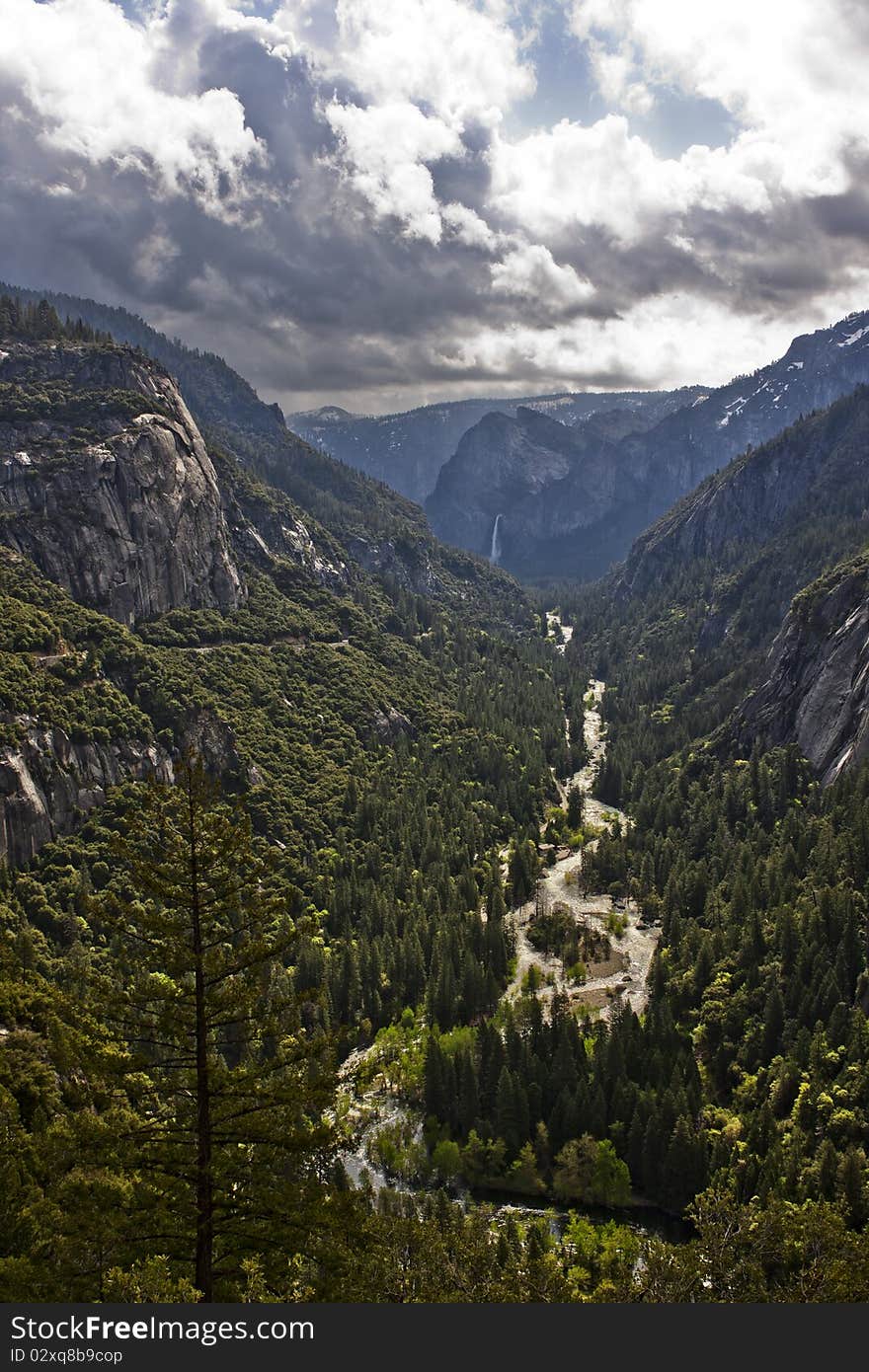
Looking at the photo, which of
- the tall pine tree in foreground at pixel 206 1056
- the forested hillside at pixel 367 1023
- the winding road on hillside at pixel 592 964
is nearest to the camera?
the tall pine tree in foreground at pixel 206 1056

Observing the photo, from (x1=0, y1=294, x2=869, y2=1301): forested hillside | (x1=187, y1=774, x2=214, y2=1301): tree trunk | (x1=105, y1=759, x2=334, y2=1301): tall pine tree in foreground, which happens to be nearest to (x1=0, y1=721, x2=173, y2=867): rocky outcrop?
(x1=0, y1=294, x2=869, y2=1301): forested hillside

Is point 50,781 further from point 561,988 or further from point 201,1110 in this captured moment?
point 201,1110

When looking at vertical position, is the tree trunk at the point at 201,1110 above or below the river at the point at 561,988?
above

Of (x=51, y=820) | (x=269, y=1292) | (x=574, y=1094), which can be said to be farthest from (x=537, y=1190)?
(x=51, y=820)

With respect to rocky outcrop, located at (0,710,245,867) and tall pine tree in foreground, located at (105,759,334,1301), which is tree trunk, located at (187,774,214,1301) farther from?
rocky outcrop, located at (0,710,245,867)

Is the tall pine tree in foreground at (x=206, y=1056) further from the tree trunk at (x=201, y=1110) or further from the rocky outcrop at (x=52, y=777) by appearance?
the rocky outcrop at (x=52, y=777)

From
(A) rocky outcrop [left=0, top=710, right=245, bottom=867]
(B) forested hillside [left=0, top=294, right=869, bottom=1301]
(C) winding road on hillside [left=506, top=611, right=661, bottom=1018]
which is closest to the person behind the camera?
(B) forested hillside [left=0, top=294, right=869, bottom=1301]

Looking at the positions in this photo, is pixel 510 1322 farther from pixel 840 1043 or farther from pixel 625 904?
pixel 625 904

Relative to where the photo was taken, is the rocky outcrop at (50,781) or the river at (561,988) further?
the rocky outcrop at (50,781)

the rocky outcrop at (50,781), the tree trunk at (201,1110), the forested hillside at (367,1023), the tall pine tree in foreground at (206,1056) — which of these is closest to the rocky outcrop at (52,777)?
the rocky outcrop at (50,781)
